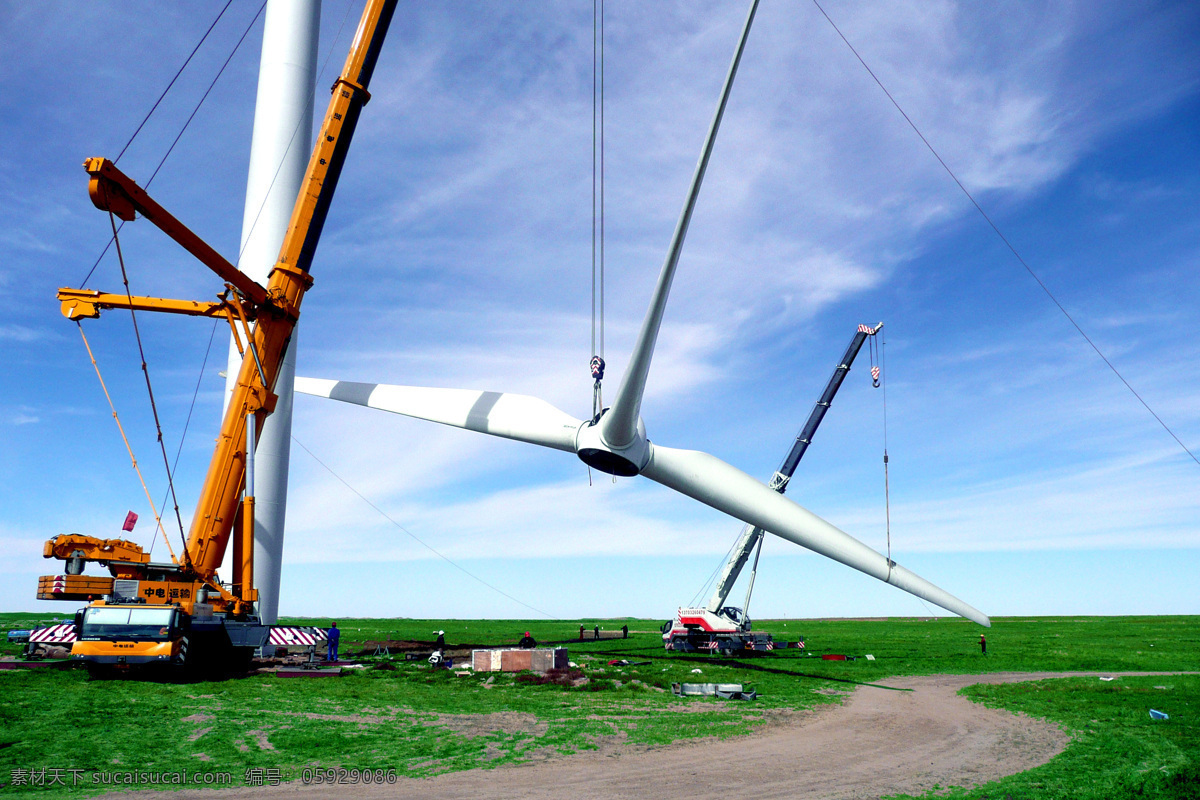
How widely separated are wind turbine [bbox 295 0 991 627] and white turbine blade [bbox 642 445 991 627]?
31mm

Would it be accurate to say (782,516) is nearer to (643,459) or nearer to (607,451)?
(643,459)

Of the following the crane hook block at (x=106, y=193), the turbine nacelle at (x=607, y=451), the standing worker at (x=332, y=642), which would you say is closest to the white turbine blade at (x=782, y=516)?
the turbine nacelle at (x=607, y=451)

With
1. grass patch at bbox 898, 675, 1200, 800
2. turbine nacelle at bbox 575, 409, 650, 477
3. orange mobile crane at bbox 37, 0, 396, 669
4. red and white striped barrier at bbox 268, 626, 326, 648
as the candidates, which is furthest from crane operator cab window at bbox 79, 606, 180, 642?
grass patch at bbox 898, 675, 1200, 800

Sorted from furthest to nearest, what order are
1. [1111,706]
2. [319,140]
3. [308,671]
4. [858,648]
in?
[858,648] < [319,140] < [308,671] < [1111,706]

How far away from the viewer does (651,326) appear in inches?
655

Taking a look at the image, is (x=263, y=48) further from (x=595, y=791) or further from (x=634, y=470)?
(x=595, y=791)

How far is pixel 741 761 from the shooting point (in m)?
14.6

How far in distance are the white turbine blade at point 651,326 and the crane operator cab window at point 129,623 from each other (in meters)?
13.7

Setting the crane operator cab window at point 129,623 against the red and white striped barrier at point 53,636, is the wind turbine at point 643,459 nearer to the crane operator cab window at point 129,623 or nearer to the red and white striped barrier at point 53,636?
the crane operator cab window at point 129,623

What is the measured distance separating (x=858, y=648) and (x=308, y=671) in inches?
1699

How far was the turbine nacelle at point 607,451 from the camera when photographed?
20688 millimetres

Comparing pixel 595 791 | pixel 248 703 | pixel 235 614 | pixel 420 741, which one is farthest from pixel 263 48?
pixel 595 791

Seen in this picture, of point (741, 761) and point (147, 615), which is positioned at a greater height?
point (147, 615)

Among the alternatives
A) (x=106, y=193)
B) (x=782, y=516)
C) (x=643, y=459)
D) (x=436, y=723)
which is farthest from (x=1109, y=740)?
(x=106, y=193)
